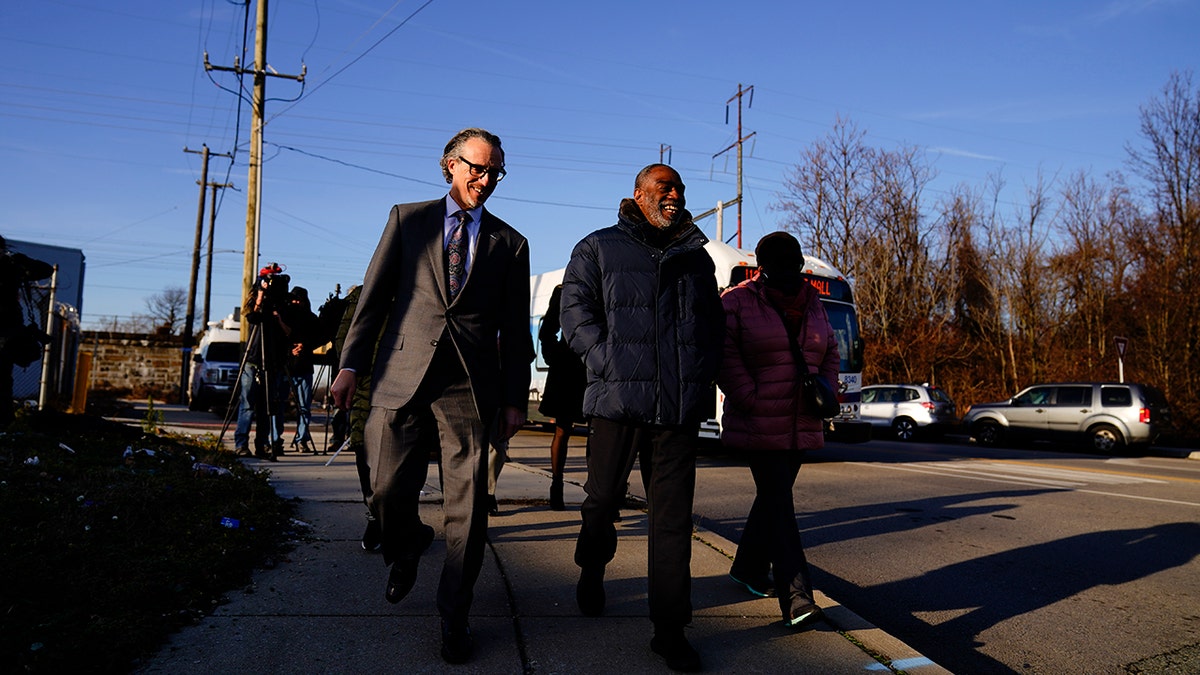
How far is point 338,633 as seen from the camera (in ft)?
11.3

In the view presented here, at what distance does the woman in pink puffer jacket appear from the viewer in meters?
4.13

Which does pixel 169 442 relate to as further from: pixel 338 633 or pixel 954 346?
pixel 954 346

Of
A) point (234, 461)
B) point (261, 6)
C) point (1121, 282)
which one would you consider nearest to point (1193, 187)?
point (1121, 282)

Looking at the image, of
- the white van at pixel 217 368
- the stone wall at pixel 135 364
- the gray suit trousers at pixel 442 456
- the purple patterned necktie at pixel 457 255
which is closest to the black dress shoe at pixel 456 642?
the gray suit trousers at pixel 442 456

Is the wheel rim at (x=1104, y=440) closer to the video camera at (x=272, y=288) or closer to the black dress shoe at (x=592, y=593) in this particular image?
the video camera at (x=272, y=288)

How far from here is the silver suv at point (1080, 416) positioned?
1944 cm

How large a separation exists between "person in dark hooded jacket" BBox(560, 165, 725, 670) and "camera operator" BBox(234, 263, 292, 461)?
622 cm

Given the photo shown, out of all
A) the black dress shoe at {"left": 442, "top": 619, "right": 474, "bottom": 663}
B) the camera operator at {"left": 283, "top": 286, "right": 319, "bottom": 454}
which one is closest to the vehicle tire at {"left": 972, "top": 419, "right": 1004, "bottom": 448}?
the camera operator at {"left": 283, "top": 286, "right": 319, "bottom": 454}

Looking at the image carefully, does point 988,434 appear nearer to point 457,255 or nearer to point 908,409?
point 908,409

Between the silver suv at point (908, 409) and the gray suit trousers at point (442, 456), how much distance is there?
70.4 ft

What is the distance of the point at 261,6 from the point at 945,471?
17856 mm

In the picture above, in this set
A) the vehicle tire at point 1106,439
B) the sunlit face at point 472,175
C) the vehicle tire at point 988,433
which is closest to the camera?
the sunlit face at point 472,175

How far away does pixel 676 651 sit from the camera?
11.0 ft

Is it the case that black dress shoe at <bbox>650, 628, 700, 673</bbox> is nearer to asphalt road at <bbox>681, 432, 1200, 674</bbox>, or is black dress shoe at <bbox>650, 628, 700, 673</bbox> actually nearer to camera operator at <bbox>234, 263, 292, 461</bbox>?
asphalt road at <bbox>681, 432, 1200, 674</bbox>
